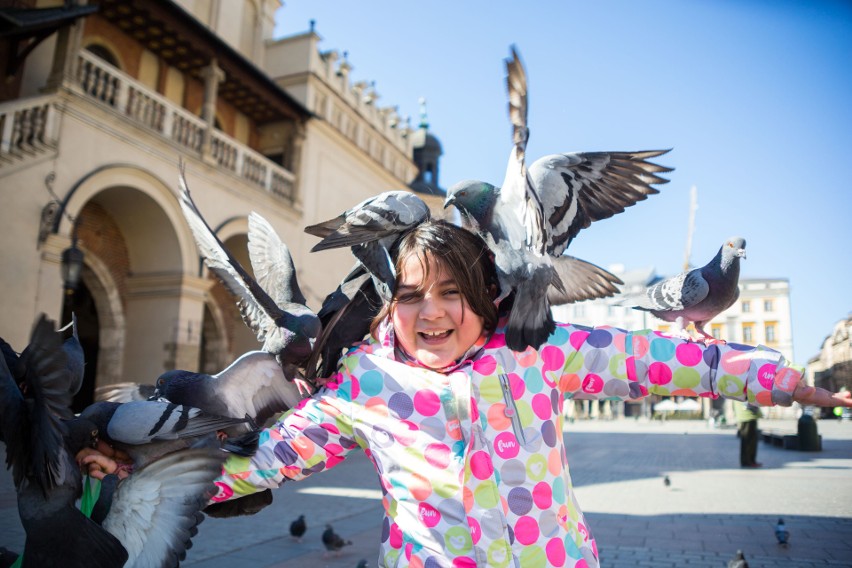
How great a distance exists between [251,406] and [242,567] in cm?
319

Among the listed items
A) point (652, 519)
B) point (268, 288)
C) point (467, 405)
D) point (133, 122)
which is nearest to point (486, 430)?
point (467, 405)

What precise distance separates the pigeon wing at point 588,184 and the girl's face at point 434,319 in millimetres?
1012

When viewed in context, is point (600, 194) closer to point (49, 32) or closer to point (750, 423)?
point (750, 423)

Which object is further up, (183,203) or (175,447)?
(183,203)

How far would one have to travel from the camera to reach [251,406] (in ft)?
7.02

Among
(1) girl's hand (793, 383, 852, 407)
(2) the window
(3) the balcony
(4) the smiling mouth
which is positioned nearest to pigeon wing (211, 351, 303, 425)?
(4) the smiling mouth

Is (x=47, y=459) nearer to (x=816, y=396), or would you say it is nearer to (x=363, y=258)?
(x=363, y=258)

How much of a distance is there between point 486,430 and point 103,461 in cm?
103

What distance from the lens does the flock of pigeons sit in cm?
148

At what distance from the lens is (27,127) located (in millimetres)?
9352

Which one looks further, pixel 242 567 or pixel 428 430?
pixel 242 567

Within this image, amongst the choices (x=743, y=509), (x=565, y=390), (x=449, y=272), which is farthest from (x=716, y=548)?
(x=449, y=272)

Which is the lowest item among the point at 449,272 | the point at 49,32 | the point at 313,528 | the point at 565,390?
the point at 313,528

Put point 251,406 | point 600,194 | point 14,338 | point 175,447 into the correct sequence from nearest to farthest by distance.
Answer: point 175,447 < point 251,406 < point 600,194 < point 14,338
